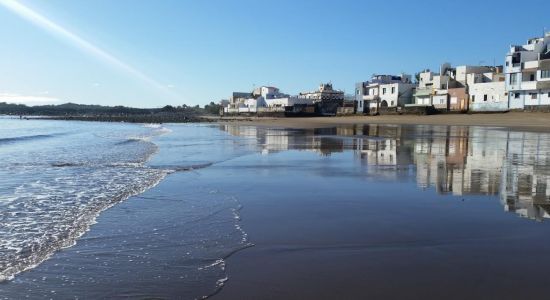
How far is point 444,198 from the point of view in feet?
27.5

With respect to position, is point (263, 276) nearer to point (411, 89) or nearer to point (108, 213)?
point (108, 213)

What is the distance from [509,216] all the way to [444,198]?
1.61 m

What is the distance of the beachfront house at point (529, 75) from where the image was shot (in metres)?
50.6

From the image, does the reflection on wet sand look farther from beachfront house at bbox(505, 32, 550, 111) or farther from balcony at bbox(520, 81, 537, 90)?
balcony at bbox(520, 81, 537, 90)

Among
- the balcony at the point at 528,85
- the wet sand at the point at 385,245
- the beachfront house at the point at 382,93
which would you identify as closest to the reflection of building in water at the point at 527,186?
the wet sand at the point at 385,245

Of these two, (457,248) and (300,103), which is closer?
(457,248)

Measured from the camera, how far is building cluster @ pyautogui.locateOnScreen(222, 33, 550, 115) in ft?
171

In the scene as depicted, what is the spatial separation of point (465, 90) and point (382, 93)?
59.4ft

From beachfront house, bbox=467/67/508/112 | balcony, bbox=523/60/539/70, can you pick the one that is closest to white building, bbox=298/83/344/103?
beachfront house, bbox=467/67/508/112

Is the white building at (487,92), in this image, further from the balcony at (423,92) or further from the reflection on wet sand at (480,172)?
the reflection on wet sand at (480,172)

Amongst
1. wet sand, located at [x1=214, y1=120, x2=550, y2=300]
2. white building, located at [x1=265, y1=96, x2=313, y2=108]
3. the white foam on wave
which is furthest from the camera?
white building, located at [x1=265, y1=96, x2=313, y2=108]

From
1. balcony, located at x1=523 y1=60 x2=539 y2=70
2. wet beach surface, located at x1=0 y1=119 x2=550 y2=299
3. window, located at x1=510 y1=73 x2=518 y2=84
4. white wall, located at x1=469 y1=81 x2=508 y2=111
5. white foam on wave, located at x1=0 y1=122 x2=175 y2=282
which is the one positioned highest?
balcony, located at x1=523 y1=60 x2=539 y2=70

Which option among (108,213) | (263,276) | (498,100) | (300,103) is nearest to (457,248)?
(263,276)

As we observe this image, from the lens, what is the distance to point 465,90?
206 ft
